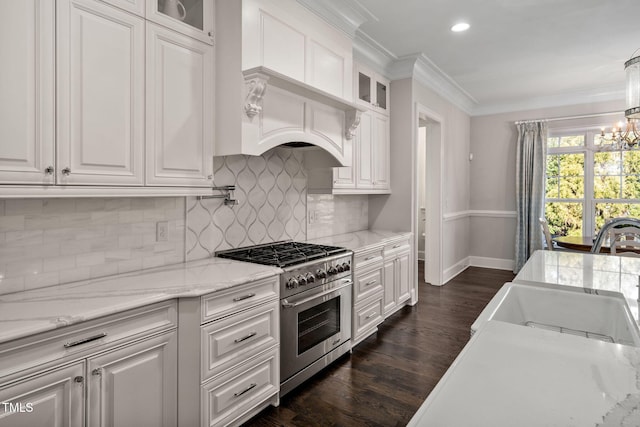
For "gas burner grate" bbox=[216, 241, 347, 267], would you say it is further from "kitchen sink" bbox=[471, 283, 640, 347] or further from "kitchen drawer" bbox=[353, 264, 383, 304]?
"kitchen sink" bbox=[471, 283, 640, 347]

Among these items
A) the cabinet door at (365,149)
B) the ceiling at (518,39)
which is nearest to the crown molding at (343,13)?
the ceiling at (518,39)

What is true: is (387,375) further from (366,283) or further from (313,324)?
(366,283)

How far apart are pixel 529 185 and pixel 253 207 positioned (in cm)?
483

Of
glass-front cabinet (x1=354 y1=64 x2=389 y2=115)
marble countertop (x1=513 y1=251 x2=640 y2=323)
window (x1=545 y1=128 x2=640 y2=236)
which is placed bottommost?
marble countertop (x1=513 y1=251 x2=640 y2=323)

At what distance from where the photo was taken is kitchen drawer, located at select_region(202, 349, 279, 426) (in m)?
1.88

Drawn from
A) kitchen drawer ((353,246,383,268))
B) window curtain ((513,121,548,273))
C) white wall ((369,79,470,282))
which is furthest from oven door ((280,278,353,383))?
window curtain ((513,121,548,273))

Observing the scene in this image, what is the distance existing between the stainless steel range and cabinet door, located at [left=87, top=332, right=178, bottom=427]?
0.72 meters

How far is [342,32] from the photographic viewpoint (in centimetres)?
Answer: 317

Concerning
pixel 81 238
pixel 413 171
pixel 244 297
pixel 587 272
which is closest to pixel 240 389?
pixel 244 297

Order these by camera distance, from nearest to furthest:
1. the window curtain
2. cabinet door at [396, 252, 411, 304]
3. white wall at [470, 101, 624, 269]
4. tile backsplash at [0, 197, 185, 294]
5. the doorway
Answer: tile backsplash at [0, 197, 185, 294] → cabinet door at [396, 252, 411, 304] → the doorway → the window curtain → white wall at [470, 101, 624, 269]

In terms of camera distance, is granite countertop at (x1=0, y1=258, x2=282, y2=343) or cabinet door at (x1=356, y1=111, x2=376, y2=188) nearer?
granite countertop at (x1=0, y1=258, x2=282, y2=343)

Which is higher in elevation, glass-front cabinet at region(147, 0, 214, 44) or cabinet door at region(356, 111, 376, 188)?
glass-front cabinet at region(147, 0, 214, 44)

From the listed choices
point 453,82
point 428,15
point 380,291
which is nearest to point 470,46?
point 428,15
